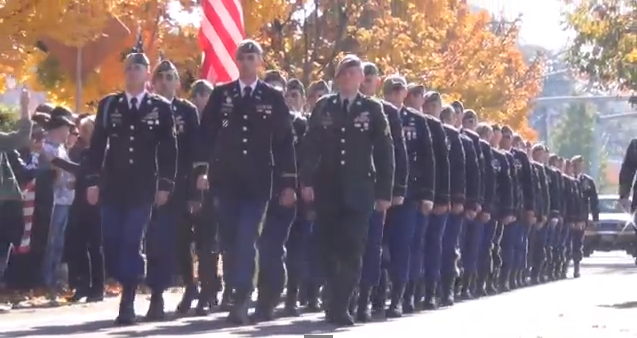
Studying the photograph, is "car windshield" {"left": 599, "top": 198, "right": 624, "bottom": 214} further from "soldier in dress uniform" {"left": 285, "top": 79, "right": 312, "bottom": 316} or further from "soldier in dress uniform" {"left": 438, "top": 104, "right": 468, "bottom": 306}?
"soldier in dress uniform" {"left": 285, "top": 79, "right": 312, "bottom": 316}

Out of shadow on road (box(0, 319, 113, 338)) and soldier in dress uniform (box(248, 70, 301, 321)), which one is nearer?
shadow on road (box(0, 319, 113, 338))

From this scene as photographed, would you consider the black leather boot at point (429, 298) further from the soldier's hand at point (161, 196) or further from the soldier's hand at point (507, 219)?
the soldier's hand at point (507, 219)

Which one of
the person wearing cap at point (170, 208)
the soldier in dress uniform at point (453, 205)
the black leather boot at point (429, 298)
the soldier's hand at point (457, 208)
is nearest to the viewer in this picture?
the person wearing cap at point (170, 208)

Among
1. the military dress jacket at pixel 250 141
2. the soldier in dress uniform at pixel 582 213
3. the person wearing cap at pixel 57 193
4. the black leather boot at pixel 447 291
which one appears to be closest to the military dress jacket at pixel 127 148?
the military dress jacket at pixel 250 141

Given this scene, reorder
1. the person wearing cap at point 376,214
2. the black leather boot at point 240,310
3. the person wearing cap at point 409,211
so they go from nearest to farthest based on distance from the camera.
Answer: the black leather boot at point 240,310 → the person wearing cap at point 376,214 → the person wearing cap at point 409,211

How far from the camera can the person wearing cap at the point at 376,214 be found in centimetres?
1388

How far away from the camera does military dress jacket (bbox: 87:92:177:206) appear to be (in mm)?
13195

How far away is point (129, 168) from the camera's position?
43.4 feet

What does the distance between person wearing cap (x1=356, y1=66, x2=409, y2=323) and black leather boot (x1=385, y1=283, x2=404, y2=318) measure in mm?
283

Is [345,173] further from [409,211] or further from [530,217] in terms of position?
[530,217]

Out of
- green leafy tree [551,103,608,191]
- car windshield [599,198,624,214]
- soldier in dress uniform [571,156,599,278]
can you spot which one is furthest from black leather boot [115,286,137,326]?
green leafy tree [551,103,608,191]

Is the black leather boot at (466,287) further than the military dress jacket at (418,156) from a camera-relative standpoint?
Yes

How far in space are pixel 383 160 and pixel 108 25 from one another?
22.2 feet

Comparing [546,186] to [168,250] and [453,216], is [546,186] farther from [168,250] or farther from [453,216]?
[168,250]
